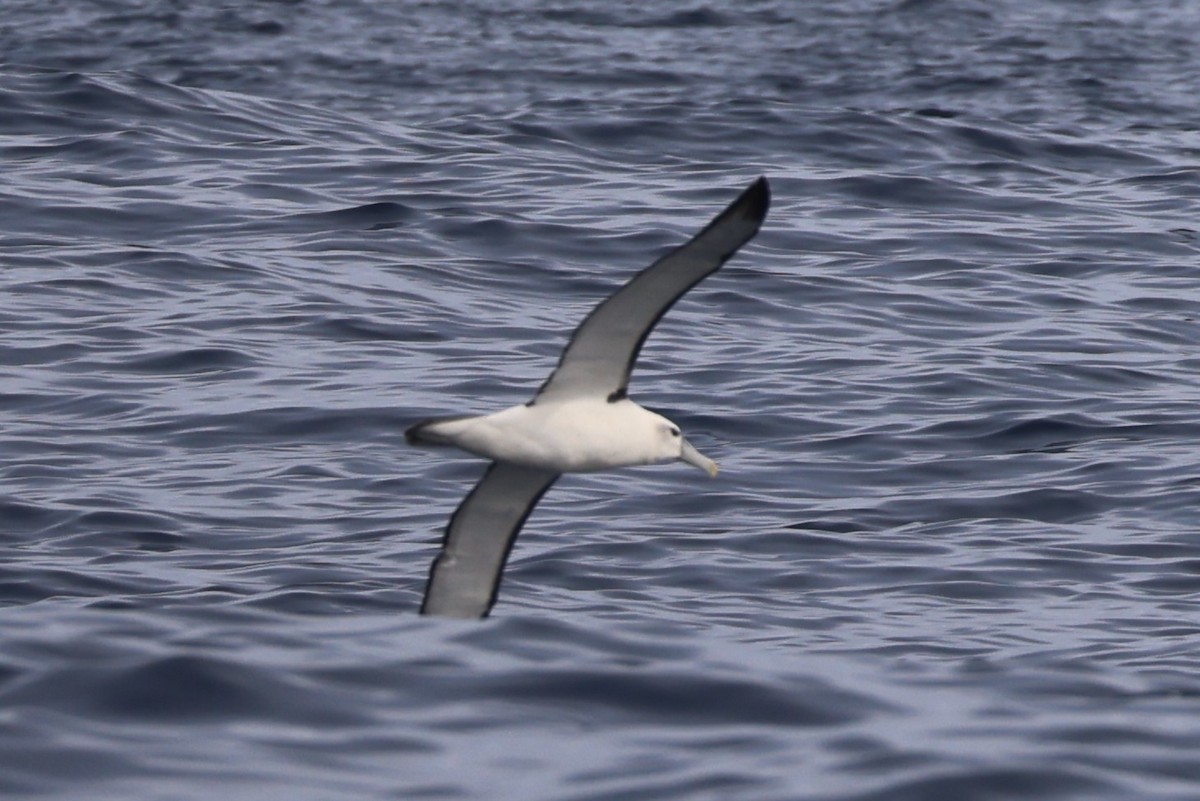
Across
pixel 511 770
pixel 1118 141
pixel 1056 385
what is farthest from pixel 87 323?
pixel 1118 141

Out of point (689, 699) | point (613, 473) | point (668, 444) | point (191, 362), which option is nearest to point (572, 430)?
point (668, 444)

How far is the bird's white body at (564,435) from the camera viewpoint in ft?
30.5

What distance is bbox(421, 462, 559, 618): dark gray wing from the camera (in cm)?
1041

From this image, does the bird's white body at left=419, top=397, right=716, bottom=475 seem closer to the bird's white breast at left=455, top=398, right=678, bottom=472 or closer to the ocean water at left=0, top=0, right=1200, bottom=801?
the bird's white breast at left=455, top=398, right=678, bottom=472

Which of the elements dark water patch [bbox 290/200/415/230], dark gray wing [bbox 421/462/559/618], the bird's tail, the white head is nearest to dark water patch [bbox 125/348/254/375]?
dark water patch [bbox 290/200/415/230]

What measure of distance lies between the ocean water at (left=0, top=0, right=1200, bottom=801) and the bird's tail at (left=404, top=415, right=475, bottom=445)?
0.99m

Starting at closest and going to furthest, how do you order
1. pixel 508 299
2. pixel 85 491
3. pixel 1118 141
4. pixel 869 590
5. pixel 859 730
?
pixel 859 730
pixel 869 590
pixel 85 491
pixel 508 299
pixel 1118 141

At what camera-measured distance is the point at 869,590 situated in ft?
37.6

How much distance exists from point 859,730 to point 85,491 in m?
6.02

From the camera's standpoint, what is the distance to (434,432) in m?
9.04

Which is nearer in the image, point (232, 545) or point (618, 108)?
point (232, 545)

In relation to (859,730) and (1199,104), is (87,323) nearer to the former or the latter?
(859,730)

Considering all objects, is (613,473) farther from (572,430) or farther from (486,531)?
(572,430)

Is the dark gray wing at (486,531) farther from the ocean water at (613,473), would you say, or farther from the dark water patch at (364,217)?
the dark water patch at (364,217)
